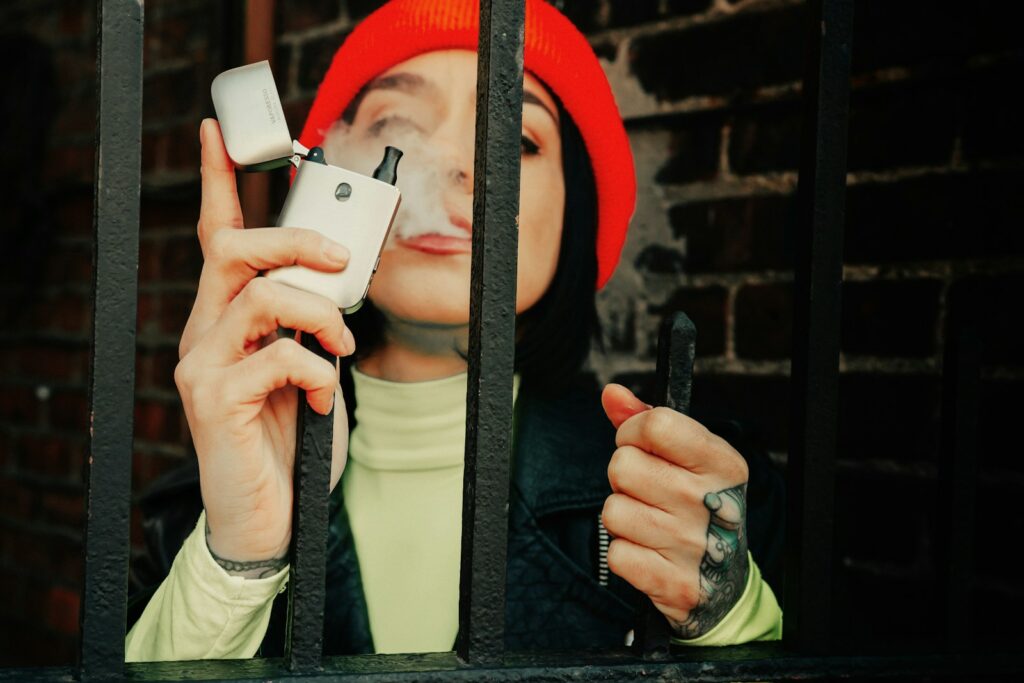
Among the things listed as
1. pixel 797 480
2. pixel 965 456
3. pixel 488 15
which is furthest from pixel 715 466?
pixel 488 15

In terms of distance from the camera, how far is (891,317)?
114 cm

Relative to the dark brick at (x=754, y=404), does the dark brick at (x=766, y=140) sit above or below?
above

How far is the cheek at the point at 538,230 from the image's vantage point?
3.74 feet

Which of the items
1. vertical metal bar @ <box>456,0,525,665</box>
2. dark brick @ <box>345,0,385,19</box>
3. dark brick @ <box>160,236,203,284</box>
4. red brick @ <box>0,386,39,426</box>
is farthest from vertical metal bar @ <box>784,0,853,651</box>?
red brick @ <box>0,386,39,426</box>

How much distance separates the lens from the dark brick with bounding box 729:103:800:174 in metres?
1.26

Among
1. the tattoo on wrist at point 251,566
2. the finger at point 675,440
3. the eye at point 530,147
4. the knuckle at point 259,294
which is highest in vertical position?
the eye at point 530,147

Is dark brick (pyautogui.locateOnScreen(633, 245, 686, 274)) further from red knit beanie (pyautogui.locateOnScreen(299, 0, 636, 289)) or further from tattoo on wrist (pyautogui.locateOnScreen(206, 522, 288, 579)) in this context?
tattoo on wrist (pyautogui.locateOnScreen(206, 522, 288, 579))

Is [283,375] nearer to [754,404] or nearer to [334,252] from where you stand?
[334,252]

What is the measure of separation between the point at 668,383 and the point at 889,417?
1.97ft

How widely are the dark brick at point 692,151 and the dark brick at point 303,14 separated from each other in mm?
750

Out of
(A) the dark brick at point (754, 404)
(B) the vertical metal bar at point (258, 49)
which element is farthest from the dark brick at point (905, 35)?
(B) the vertical metal bar at point (258, 49)

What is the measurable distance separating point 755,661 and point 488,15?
1.59 ft

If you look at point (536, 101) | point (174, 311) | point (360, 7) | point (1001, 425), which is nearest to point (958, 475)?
point (1001, 425)

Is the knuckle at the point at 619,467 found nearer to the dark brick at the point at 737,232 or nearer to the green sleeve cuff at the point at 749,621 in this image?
the green sleeve cuff at the point at 749,621
